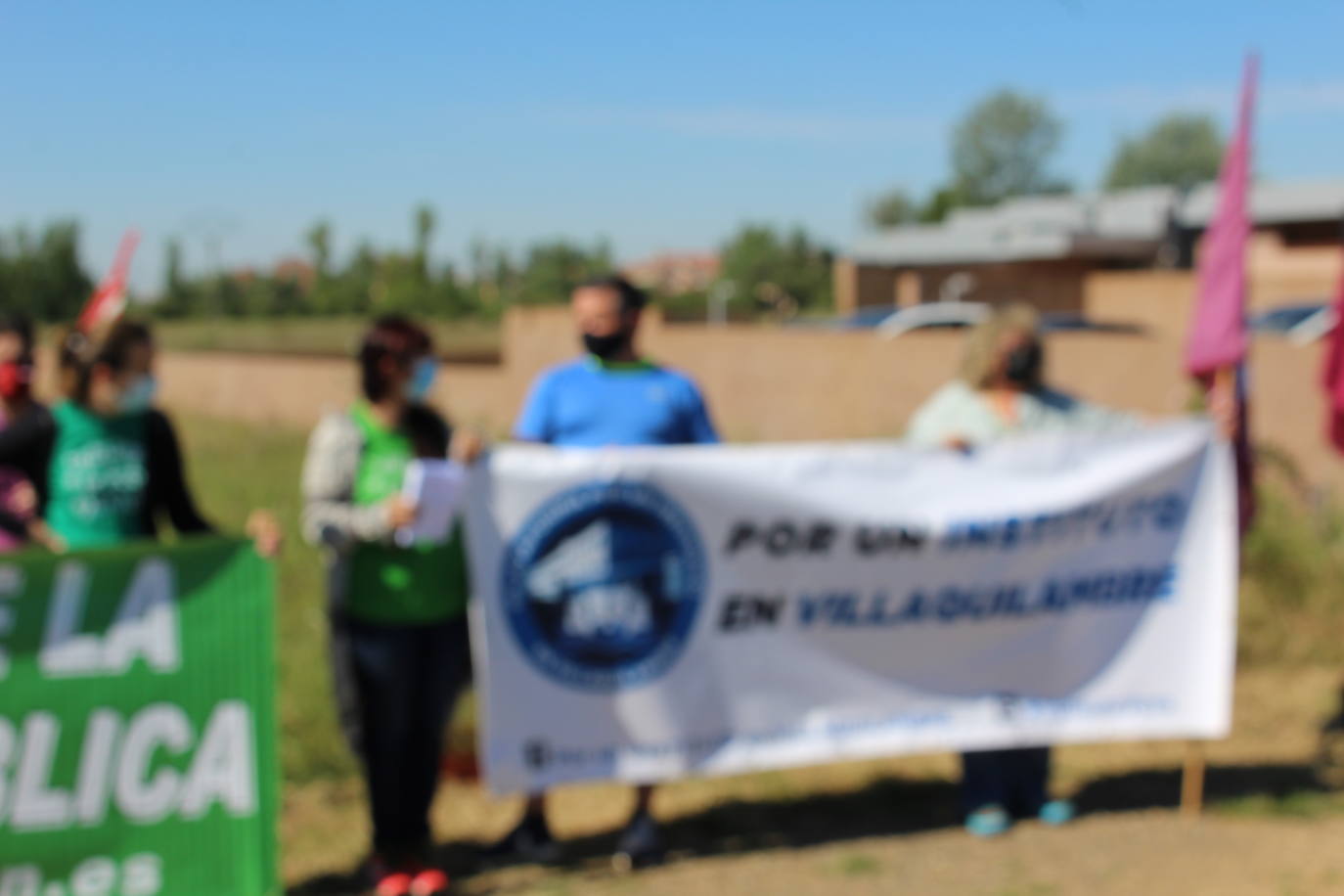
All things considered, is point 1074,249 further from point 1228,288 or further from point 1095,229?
point 1228,288

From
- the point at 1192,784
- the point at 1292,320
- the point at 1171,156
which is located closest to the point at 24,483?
the point at 1192,784

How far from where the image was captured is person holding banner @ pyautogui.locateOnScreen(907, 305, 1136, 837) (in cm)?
534

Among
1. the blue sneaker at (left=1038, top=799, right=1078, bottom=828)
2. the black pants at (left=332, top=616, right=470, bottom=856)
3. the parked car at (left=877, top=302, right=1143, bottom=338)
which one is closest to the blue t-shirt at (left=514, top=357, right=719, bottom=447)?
the black pants at (left=332, top=616, right=470, bottom=856)

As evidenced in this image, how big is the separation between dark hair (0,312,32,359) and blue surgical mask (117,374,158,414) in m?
1.01

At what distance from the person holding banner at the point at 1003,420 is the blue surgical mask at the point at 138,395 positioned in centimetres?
249

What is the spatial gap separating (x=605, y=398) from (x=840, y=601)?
Result: 3.38 feet

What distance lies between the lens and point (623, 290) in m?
Answer: 5.01

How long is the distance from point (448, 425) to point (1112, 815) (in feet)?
8.92

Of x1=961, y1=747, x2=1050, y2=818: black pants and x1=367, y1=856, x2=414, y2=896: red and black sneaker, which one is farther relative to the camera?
x1=961, y1=747, x2=1050, y2=818: black pants

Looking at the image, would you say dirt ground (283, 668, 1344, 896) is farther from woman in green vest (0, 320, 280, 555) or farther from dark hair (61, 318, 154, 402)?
dark hair (61, 318, 154, 402)

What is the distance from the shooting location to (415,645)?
15.5 ft

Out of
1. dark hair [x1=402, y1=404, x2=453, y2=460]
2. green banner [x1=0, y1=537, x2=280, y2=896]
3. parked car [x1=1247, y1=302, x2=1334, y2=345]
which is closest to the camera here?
green banner [x1=0, y1=537, x2=280, y2=896]

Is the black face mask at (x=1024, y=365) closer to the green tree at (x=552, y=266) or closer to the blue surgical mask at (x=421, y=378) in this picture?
the blue surgical mask at (x=421, y=378)

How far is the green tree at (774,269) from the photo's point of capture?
162ft
